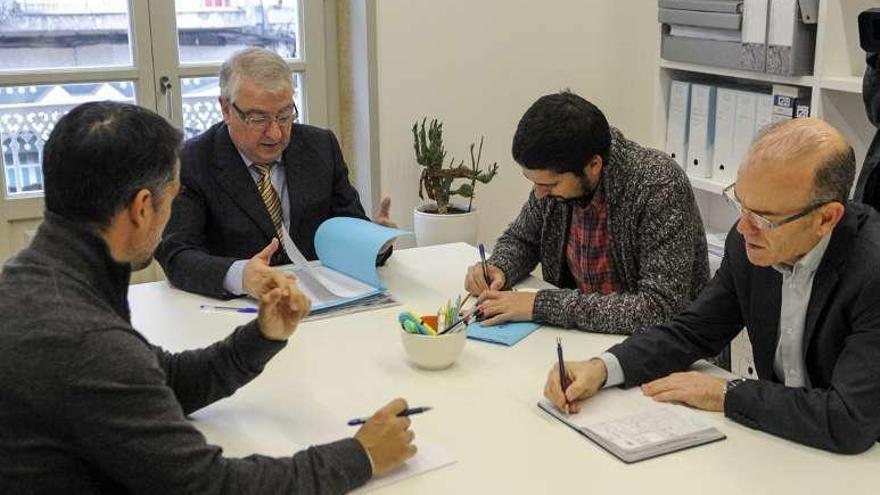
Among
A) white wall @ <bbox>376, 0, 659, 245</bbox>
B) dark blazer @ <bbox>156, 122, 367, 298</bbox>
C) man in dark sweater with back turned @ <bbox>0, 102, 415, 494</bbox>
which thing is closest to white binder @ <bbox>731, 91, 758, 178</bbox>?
white wall @ <bbox>376, 0, 659, 245</bbox>

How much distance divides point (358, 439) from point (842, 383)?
764 mm

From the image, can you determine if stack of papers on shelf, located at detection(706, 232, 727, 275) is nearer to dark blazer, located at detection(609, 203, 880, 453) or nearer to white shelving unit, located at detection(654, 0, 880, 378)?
white shelving unit, located at detection(654, 0, 880, 378)

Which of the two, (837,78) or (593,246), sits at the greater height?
(837,78)

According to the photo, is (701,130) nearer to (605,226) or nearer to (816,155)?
(605,226)

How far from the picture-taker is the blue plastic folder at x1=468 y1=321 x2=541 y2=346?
193 cm

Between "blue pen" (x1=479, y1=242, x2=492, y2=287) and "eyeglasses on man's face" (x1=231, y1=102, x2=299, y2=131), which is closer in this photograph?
"blue pen" (x1=479, y1=242, x2=492, y2=287)

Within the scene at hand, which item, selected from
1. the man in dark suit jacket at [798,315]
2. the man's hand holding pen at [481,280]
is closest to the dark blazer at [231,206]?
the man's hand holding pen at [481,280]

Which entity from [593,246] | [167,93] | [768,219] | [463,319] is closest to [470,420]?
[463,319]

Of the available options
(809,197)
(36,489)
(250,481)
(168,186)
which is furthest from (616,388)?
(36,489)

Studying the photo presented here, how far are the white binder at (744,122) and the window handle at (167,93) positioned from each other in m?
2.01

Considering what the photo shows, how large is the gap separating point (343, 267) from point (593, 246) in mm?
635

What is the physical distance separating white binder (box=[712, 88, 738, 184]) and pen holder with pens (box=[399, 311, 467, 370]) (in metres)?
1.70

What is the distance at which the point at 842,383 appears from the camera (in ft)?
4.81

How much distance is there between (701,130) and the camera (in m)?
3.28
